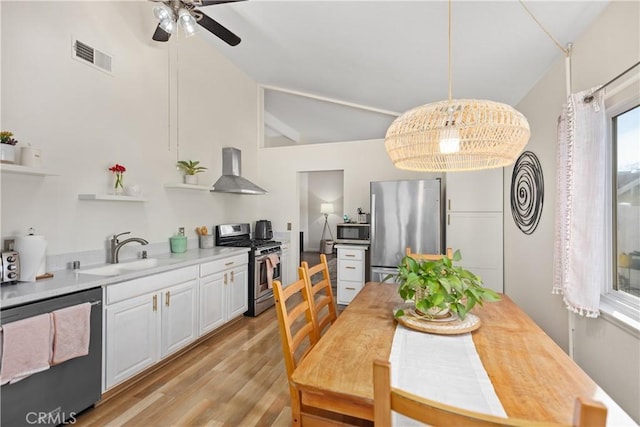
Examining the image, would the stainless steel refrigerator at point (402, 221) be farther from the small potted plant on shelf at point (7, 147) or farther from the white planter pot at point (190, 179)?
the small potted plant on shelf at point (7, 147)

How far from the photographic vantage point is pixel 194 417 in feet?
6.12

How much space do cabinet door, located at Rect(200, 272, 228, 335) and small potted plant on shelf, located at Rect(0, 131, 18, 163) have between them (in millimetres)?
1642

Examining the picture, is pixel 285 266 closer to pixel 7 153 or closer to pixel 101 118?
pixel 101 118

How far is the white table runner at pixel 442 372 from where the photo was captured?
90 centimetres

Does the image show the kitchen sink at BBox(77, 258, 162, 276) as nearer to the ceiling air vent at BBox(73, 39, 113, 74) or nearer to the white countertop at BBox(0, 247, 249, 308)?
the white countertop at BBox(0, 247, 249, 308)

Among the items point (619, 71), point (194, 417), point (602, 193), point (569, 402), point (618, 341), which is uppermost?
point (619, 71)

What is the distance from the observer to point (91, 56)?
2471mm

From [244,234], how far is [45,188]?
2.52 meters

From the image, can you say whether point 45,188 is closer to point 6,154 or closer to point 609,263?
point 6,154

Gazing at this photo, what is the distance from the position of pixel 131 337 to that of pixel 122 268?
2.41 feet

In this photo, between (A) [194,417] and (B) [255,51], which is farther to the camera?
(B) [255,51]

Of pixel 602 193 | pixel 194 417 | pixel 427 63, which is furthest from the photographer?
pixel 427 63

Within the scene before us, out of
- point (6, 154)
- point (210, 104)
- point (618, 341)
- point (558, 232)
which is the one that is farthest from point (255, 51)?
point (618, 341)

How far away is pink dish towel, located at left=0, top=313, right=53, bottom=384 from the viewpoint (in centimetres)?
144
